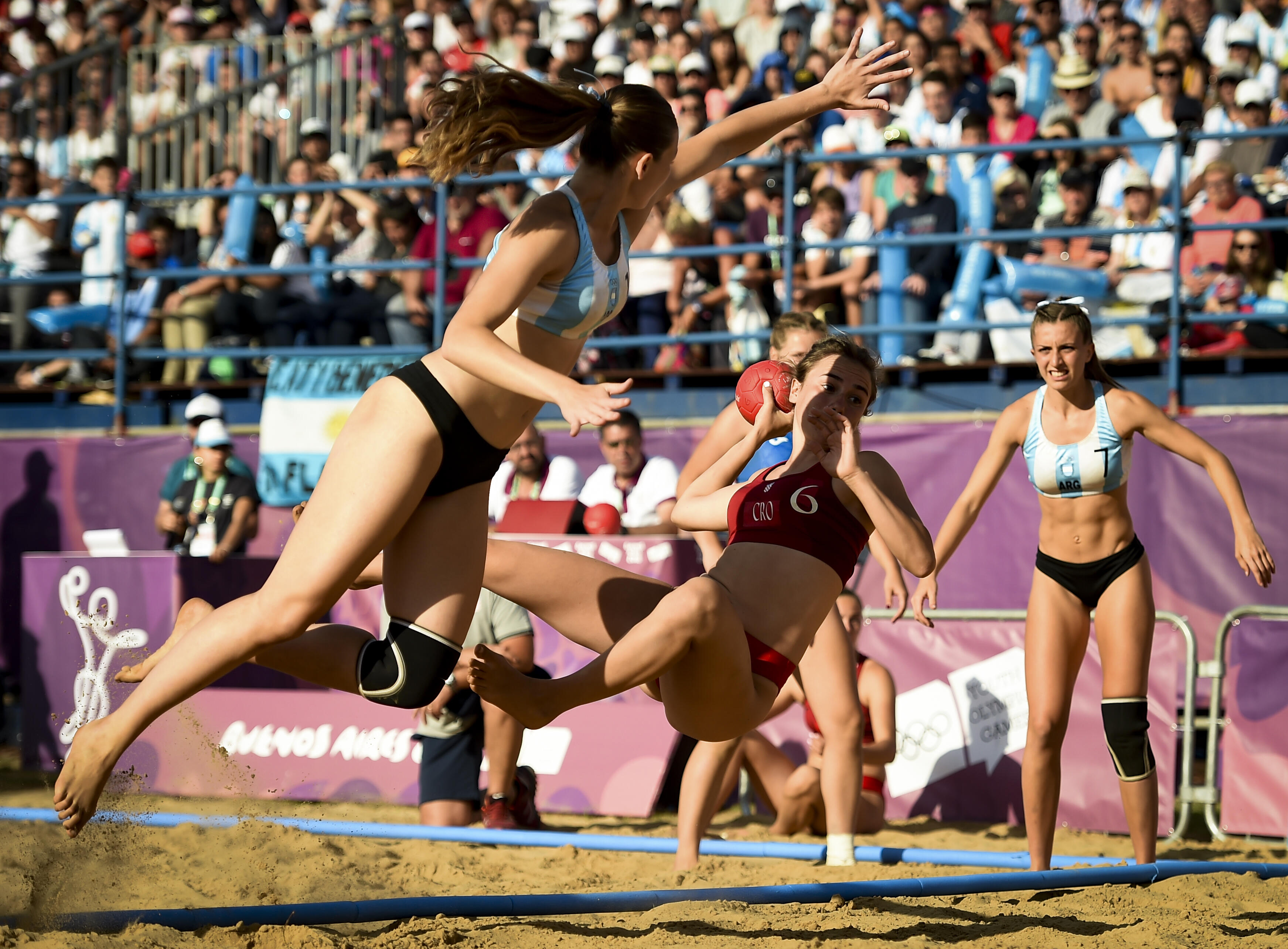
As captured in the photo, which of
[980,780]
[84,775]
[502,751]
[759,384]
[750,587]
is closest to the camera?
[84,775]

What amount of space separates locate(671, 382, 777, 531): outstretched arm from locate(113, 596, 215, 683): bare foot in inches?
60.8

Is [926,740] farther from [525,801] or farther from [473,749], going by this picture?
[473,749]

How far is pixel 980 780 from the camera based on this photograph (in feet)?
23.8

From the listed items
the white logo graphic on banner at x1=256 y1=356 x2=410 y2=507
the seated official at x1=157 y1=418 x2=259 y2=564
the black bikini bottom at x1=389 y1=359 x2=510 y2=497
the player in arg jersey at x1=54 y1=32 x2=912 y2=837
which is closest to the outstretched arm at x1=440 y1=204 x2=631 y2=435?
the player in arg jersey at x1=54 y1=32 x2=912 y2=837

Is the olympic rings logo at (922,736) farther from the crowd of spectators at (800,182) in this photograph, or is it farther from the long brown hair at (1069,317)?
the long brown hair at (1069,317)

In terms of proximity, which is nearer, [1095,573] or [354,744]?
[1095,573]

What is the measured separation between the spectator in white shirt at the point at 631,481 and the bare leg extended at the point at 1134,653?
10.5ft

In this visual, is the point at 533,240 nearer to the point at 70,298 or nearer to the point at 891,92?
the point at 891,92

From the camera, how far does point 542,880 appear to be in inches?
215

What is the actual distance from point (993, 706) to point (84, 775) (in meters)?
5.04

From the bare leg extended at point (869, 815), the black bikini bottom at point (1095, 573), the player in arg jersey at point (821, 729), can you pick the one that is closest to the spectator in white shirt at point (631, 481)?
the bare leg extended at point (869, 815)

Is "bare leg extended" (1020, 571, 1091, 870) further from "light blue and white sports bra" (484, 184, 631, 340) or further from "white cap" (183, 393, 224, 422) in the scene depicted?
"white cap" (183, 393, 224, 422)

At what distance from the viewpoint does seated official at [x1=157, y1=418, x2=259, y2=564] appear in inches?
354

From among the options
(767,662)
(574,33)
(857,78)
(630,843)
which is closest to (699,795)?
(630,843)
